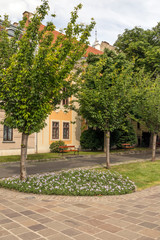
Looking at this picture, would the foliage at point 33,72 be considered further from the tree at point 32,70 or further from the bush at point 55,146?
the bush at point 55,146

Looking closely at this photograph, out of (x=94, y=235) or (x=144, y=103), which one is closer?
(x=94, y=235)

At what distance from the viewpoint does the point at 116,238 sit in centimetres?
469

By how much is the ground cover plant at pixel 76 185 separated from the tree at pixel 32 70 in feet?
2.85

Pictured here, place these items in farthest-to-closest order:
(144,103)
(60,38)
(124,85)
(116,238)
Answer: (144,103)
(124,85)
(60,38)
(116,238)

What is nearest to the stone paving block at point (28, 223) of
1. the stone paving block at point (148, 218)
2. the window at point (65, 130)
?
the stone paving block at point (148, 218)

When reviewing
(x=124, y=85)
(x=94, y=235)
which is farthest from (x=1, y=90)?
(x=124, y=85)

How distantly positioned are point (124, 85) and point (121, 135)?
50.6ft

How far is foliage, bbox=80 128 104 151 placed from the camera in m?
27.4

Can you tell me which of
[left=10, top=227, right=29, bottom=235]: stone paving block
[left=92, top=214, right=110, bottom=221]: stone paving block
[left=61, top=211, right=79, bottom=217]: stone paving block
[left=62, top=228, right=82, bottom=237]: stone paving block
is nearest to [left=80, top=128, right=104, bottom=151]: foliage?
[left=61, top=211, right=79, bottom=217]: stone paving block

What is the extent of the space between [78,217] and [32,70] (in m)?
5.71

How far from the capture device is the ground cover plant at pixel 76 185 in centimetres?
835

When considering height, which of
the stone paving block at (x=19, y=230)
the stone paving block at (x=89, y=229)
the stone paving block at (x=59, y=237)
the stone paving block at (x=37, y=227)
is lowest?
the stone paving block at (x=89, y=229)

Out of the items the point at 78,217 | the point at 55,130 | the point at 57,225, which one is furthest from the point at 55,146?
the point at 57,225

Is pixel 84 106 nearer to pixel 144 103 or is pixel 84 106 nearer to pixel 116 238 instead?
pixel 144 103
